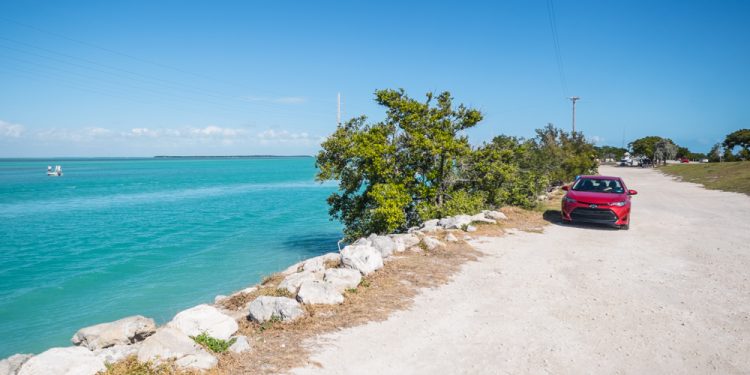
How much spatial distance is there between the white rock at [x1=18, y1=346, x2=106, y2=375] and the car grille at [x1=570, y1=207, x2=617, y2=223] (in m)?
15.3

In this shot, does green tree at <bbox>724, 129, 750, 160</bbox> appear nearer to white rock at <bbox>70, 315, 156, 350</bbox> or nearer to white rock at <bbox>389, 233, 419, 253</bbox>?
white rock at <bbox>389, 233, 419, 253</bbox>

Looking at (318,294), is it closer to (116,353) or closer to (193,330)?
(193,330)

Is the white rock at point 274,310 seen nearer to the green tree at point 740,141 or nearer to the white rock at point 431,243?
the white rock at point 431,243

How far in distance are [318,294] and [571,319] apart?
4.37 metres

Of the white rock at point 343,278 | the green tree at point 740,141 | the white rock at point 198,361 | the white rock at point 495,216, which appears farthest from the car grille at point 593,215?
the green tree at point 740,141

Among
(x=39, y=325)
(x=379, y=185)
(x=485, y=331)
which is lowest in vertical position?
(x=39, y=325)

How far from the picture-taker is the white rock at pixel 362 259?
9224 millimetres

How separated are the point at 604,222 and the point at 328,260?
1050cm

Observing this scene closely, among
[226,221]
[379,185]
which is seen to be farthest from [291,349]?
[226,221]

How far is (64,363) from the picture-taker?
4828 millimetres

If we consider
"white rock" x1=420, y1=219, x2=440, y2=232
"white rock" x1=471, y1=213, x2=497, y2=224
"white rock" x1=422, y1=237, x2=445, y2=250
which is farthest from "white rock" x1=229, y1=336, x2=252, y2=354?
"white rock" x1=471, y1=213, x2=497, y2=224

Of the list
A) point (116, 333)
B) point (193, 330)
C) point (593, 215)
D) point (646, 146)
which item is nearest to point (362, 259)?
point (193, 330)

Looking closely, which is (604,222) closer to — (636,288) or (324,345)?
(636,288)

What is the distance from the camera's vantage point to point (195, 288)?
17.3 meters
